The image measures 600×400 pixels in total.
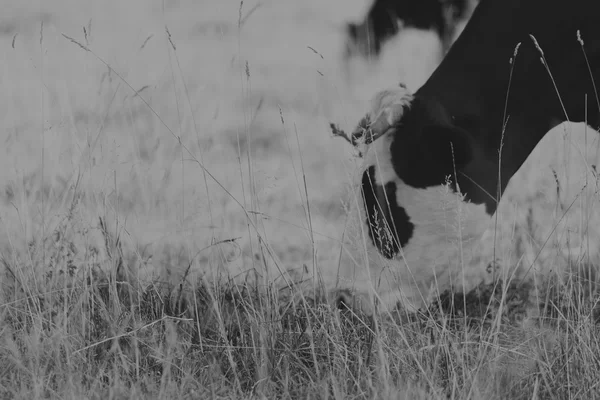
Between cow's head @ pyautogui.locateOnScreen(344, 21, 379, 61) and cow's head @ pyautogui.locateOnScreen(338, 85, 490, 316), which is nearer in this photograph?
cow's head @ pyautogui.locateOnScreen(338, 85, 490, 316)

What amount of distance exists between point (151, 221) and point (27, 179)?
57 centimetres

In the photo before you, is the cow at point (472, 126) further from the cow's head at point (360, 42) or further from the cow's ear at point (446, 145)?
the cow's head at point (360, 42)

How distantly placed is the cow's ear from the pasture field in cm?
33

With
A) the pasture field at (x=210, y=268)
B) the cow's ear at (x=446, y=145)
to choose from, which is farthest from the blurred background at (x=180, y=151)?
the cow's ear at (x=446, y=145)

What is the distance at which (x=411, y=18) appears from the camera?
5.93m

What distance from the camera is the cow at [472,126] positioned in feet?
10.1

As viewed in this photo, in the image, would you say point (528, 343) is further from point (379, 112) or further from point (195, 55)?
point (195, 55)

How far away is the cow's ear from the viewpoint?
120 inches

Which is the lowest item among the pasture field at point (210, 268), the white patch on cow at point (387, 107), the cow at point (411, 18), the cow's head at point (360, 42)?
the pasture field at point (210, 268)

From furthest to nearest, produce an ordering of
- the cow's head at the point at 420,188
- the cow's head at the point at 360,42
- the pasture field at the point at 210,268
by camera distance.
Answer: the cow's head at the point at 360,42 < the cow's head at the point at 420,188 < the pasture field at the point at 210,268

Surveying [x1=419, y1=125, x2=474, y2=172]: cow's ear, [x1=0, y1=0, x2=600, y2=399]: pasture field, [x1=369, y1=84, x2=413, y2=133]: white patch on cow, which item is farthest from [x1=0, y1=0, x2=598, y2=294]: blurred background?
[x1=419, y1=125, x2=474, y2=172]: cow's ear

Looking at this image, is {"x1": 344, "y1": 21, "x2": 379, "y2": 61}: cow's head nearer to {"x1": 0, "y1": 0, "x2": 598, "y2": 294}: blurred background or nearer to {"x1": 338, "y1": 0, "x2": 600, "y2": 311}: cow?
{"x1": 0, "y1": 0, "x2": 598, "y2": 294}: blurred background

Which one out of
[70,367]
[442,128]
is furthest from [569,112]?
[70,367]

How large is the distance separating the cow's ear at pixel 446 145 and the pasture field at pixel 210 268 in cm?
33
